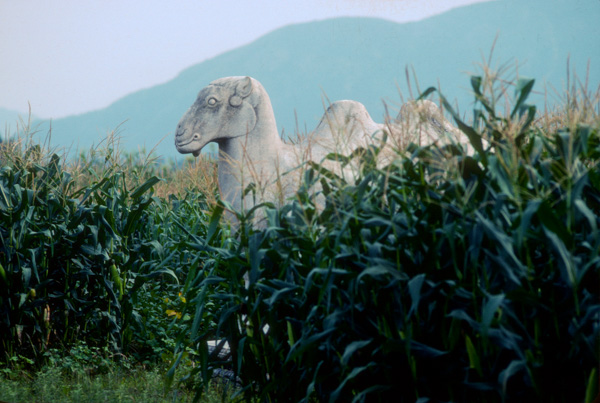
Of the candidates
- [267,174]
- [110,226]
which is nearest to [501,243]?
[267,174]

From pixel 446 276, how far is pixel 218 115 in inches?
79.2

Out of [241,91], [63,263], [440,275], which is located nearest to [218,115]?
[241,91]

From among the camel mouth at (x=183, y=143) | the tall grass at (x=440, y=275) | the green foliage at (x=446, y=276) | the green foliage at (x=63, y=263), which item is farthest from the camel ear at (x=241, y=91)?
the green foliage at (x=446, y=276)

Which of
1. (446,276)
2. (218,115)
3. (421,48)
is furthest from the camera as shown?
(421,48)

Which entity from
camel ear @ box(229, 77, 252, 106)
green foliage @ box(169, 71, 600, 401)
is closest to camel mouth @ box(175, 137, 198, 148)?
camel ear @ box(229, 77, 252, 106)

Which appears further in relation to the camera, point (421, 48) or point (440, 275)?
point (421, 48)

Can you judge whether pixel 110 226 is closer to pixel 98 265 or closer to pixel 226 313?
pixel 98 265

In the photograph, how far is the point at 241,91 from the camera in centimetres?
358

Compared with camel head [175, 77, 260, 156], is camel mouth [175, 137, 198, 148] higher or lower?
lower

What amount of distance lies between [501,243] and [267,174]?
1900mm

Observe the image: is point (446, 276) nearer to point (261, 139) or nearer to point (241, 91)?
point (261, 139)

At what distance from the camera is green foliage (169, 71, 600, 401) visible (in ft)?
5.71

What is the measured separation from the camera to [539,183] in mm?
1900

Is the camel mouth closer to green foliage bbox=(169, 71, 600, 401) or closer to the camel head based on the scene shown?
the camel head
